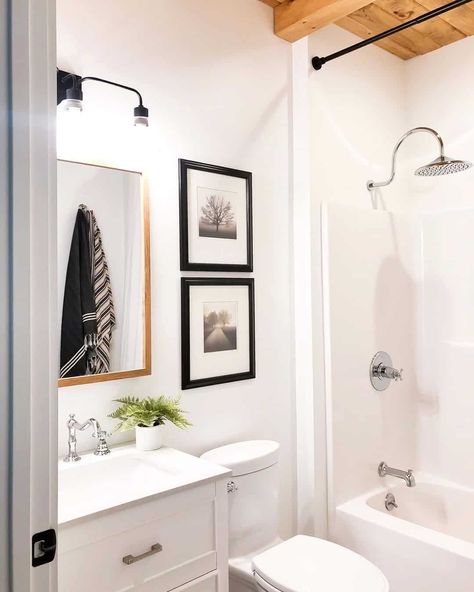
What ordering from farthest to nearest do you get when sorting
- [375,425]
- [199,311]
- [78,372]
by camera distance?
[375,425]
[199,311]
[78,372]

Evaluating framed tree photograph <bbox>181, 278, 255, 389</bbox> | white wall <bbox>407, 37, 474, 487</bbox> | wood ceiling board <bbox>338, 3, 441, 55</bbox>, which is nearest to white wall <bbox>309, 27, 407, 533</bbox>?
wood ceiling board <bbox>338, 3, 441, 55</bbox>

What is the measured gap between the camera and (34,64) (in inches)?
34.1

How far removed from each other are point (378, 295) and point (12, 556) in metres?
2.21

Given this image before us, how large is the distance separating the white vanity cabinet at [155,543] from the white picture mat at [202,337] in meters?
0.49

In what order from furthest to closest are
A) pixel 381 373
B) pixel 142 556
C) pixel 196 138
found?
pixel 381 373
pixel 196 138
pixel 142 556

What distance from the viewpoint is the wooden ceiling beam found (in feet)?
7.06

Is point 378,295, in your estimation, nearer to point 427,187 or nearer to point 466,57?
point 427,187

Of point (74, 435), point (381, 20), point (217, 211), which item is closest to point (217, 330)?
point (217, 211)

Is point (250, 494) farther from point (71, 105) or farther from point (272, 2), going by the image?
point (272, 2)

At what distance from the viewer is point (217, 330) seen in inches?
85.0

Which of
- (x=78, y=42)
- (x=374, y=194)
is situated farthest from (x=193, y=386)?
(x=374, y=194)

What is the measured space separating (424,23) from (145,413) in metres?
2.36

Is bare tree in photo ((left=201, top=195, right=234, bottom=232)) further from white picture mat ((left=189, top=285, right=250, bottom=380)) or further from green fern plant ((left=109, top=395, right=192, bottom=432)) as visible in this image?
green fern plant ((left=109, top=395, right=192, bottom=432))

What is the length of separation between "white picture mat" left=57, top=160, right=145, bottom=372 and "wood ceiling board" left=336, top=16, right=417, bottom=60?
4.93 feet
